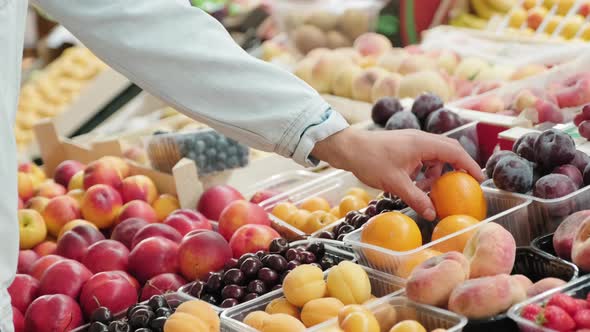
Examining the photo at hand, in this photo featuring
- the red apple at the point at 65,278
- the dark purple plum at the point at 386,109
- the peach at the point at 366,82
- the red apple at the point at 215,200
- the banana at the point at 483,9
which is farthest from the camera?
the banana at the point at 483,9

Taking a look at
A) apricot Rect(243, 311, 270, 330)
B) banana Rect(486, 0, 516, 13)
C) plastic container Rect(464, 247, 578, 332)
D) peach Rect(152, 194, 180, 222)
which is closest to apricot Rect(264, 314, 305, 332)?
apricot Rect(243, 311, 270, 330)

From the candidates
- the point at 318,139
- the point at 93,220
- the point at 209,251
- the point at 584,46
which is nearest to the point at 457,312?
the point at 318,139

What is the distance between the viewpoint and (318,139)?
155cm

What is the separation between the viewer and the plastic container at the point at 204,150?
293cm

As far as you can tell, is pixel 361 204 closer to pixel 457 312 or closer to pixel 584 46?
pixel 457 312

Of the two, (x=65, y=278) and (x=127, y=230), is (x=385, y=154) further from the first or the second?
(x=127, y=230)

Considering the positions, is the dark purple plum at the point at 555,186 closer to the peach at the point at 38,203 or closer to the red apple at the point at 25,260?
the red apple at the point at 25,260

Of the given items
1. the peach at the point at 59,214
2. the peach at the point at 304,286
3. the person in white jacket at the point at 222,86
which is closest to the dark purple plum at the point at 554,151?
the person in white jacket at the point at 222,86

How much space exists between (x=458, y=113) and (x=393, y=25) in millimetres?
1940

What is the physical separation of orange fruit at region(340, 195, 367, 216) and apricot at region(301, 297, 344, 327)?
2.12 feet

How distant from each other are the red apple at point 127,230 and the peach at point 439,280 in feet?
3.84

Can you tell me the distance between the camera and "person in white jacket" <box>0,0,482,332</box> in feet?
5.11

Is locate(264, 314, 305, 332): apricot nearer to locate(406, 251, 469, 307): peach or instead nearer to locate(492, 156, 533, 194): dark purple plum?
locate(406, 251, 469, 307): peach

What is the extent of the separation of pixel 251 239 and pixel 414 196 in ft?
2.15
